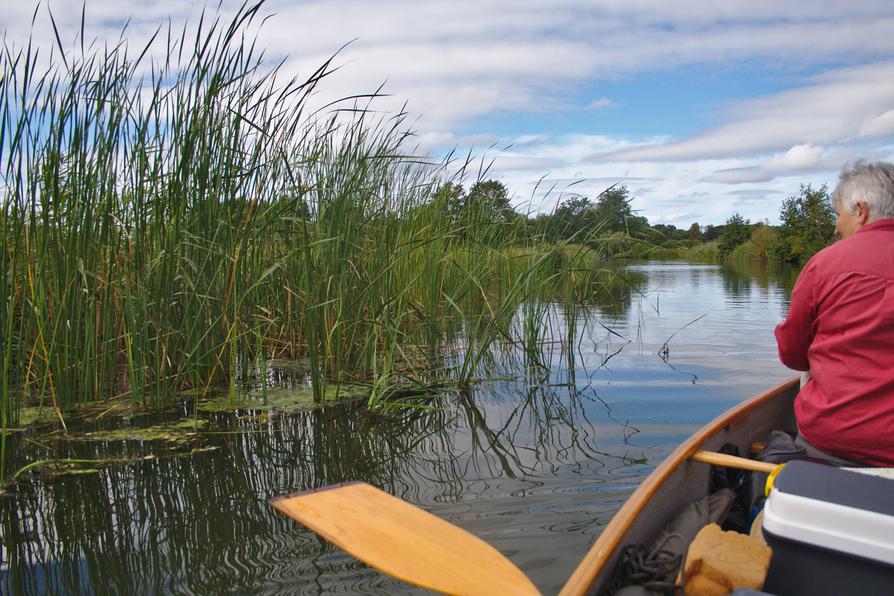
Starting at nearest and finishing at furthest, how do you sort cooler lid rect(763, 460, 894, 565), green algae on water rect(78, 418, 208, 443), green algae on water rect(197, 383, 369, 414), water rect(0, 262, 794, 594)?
cooler lid rect(763, 460, 894, 565)
water rect(0, 262, 794, 594)
green algae on water rect(78, 418, 208, 443)
green algae on water rect(197, 383, 369, 414)

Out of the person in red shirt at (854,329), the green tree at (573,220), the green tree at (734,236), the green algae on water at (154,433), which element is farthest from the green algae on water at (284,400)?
the green tree at (734,236)

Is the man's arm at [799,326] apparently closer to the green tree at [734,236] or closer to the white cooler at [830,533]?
the white cooler at [830,533]

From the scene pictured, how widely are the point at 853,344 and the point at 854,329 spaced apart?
5 cm

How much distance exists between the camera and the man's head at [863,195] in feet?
7.59

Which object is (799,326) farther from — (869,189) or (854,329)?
(869,189)

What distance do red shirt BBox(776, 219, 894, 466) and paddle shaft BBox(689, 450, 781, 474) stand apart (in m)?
0.20

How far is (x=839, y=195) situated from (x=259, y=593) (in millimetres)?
2441

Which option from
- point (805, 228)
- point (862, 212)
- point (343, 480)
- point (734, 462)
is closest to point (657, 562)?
point (734, 462)

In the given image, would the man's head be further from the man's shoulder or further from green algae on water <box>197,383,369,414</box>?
green algae on water <box>197,383,369,414</box>

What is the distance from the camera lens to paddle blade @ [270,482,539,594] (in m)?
1.74

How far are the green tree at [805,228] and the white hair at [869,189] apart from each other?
117 ft

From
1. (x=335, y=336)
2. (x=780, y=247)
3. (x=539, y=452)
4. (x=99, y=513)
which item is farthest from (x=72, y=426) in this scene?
(x=780, y=247)

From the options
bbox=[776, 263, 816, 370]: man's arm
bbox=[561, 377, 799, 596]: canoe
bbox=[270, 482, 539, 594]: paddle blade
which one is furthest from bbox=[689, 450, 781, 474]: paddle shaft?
bbox=[270, 482, 539, 594]: paddle blade

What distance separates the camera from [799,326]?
243 cm
